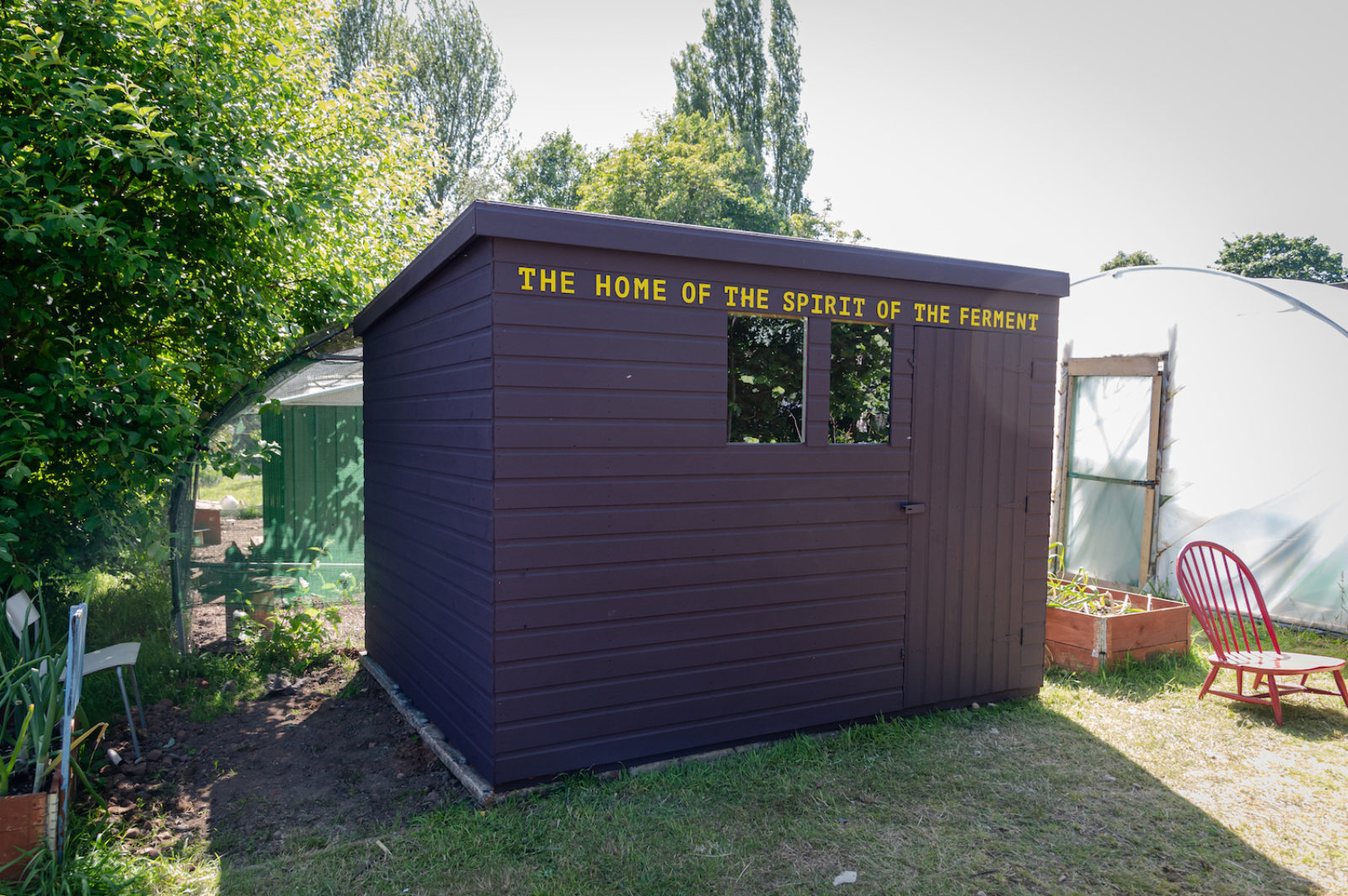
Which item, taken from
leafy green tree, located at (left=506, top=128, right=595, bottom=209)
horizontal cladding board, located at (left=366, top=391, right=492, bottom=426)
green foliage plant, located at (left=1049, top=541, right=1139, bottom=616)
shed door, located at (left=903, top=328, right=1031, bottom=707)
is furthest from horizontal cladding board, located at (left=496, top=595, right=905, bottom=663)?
leafy green tree, located at (left=506, top=128, right=595, bottom=209)

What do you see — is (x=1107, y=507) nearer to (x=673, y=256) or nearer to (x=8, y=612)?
(x=673, y=256)

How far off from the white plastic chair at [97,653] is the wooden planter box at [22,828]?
41.2 inches

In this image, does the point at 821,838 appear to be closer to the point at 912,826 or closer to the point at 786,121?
the point at 912,826

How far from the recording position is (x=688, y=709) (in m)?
4.31

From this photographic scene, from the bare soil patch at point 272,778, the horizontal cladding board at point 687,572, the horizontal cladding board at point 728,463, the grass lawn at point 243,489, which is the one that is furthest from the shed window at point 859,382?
the grass lawn at point 243,489

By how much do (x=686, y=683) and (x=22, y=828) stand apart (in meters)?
2.95

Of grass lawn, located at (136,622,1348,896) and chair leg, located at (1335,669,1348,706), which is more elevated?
chair leg, located at (1335,669,1348,706)

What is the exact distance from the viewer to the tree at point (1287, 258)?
42219 millimetres

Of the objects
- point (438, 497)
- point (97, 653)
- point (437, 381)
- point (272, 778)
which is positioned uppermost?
point (437, 381)

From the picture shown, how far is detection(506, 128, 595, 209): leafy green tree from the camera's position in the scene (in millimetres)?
33312

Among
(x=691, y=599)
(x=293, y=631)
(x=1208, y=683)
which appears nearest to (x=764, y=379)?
(x=691, y=599)

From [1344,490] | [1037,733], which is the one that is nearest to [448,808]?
[1037,733]

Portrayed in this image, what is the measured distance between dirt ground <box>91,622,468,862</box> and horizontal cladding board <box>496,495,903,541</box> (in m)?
1.50

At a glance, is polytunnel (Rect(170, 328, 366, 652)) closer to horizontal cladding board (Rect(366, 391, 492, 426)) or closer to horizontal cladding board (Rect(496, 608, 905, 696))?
horizontal cladding board (Rect(366, 391, 492, 426))
